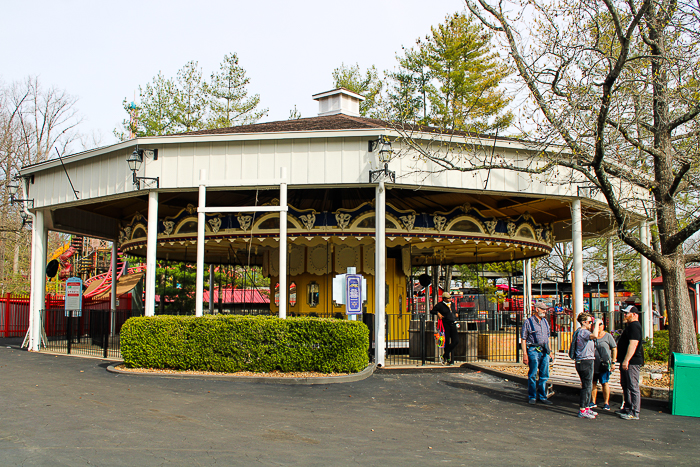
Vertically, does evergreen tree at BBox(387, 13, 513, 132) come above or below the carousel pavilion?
above

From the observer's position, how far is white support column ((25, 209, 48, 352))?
18375mm

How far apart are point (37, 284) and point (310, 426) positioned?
1394 centimetres

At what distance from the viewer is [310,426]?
8391 millimetres

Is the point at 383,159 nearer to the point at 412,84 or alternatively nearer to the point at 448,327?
the point at 448,327

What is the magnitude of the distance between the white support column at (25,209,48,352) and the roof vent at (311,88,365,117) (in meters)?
11.5

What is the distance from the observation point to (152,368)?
526 inches

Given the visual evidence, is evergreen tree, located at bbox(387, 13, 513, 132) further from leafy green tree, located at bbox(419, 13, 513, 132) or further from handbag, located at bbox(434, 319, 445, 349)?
handbag, located at bbox(434, 319, 445, 349)

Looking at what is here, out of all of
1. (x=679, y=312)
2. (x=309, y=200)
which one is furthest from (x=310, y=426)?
(x=309, y=200)

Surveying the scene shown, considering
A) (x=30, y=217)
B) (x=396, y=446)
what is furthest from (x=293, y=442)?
(x=30, y=217)

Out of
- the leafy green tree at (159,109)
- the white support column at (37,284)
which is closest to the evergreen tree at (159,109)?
the leafy green tree at (159,109)

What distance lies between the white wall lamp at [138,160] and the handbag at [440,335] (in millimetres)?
8294

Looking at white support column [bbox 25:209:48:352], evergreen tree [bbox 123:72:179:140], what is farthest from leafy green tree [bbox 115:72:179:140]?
white support column [bbox 25:209:48:352]

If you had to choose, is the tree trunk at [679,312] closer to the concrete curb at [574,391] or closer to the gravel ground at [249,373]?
the concrete curb at [574,391]

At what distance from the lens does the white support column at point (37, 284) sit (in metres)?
18.4
